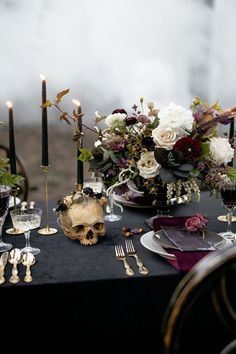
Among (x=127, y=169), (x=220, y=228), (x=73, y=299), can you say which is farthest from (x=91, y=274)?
(x=220, y=228)

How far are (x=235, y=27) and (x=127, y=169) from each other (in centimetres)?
184

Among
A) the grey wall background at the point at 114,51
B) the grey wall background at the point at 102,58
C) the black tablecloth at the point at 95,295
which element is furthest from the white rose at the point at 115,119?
the grey wall background at the point at 114,51

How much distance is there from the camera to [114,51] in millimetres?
2518

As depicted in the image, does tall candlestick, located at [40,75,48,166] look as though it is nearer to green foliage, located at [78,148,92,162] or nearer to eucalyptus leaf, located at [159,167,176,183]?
green foliage, located at [78,148,92,162]

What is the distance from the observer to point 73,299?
36.0 inches

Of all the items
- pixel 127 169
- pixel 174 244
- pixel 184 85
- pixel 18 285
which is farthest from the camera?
pixel 184 85

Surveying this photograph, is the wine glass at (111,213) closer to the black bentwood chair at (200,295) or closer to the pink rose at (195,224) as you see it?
the pink rose at (195,224)

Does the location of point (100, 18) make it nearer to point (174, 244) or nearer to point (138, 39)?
point (138, 39)

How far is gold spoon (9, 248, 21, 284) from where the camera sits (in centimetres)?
91

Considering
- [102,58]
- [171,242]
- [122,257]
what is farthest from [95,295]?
[102,58]

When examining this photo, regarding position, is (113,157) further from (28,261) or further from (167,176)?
(28,261)

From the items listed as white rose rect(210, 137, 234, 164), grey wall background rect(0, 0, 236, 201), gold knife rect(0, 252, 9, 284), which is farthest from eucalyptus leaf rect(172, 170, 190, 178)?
grey wall background rect(0, 0, 236, 201)

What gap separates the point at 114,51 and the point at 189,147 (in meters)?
1.52

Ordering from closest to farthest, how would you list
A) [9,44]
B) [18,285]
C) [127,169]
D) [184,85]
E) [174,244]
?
1. [18,285]
2. [174,244]
3. [127,169]
4. [9,44]
5. [184,85]
